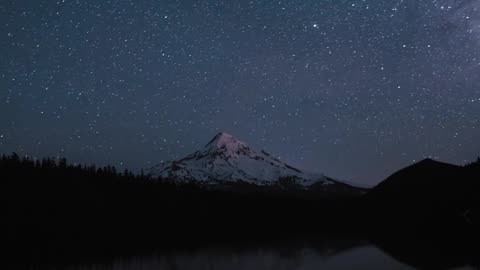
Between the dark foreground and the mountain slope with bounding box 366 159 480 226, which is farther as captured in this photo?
the mountain slope with bounding box 366 159 480 226

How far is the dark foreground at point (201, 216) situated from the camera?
171 ft

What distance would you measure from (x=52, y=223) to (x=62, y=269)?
1642 inches

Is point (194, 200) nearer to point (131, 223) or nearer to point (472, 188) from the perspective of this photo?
point (131, 223)

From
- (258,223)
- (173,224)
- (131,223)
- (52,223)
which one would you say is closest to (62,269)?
(52,223)

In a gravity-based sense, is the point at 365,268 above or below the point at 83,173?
below

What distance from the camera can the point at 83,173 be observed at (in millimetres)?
85250

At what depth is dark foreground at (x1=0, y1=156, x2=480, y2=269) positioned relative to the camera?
171ft

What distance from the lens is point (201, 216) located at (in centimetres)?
9750

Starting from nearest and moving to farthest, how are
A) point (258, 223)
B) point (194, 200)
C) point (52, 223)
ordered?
point (52, 223), point (194, 200), point (258, 223)

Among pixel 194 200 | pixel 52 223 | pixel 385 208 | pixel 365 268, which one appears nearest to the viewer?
pixel 365 268

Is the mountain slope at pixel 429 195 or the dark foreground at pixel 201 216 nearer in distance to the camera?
the dark foreground at pixel 201 216

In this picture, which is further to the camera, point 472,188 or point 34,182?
point 472,188

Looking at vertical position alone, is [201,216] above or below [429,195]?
below

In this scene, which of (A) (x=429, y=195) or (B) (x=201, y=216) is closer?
(B) (x=201, y=216)
